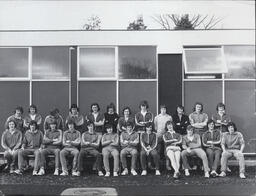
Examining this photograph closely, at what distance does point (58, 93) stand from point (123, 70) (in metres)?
1.88

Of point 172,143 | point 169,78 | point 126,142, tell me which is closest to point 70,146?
point 126,142

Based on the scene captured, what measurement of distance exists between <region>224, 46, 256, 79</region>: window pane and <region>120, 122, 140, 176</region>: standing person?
3473mm

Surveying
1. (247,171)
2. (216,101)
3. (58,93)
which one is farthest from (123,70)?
(247,171)

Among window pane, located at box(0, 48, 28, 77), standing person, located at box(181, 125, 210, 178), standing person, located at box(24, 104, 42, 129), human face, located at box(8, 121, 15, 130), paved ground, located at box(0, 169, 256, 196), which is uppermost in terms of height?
window pane, located at box(0, 48, 28, 77)

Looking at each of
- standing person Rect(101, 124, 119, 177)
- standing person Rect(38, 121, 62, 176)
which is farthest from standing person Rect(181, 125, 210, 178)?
standing person Rect(38, 121, 62, 176)

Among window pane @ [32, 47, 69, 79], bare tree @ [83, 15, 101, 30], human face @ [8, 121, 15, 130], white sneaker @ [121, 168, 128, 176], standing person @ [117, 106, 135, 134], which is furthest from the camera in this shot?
window pane @ [32, 47, 69, 79]

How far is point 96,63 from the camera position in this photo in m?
12.5

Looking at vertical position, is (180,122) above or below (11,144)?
above

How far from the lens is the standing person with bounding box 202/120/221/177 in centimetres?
1034

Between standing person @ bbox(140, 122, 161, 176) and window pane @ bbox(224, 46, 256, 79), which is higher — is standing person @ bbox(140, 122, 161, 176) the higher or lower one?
the lower one

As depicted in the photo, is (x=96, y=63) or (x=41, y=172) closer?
(x=41, y=172)

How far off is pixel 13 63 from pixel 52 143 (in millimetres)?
2990

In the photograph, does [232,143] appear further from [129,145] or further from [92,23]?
[92,23]

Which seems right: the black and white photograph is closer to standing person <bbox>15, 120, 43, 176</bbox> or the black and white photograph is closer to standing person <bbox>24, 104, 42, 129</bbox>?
standing person <bbox>24, 104, 42, 129</bbox>
